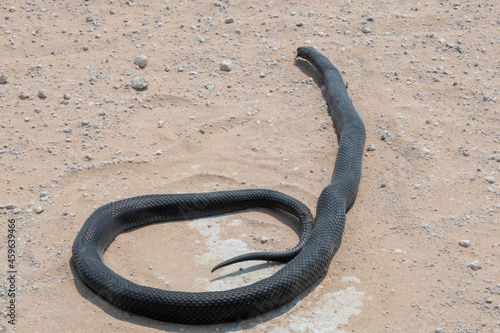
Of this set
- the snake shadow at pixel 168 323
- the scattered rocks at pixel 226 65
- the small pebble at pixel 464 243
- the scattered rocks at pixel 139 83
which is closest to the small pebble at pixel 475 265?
the small pebble at pixel 464 243

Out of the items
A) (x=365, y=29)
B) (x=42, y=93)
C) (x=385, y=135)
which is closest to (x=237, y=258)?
(x=385, y=135)

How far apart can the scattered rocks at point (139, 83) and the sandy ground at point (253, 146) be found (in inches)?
→ 3.2

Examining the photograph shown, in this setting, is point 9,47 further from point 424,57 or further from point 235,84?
point 424,57

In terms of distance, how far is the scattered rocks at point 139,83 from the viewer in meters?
6.57

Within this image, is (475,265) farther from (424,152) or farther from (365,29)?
(365,29)

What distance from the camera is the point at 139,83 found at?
6.57 metres

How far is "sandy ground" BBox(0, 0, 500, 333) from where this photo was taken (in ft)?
14.5

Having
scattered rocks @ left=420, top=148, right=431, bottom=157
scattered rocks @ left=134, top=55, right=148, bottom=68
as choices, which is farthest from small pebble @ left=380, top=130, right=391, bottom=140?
scattered rocks @ left=134, top=55, right=148, bottom=68

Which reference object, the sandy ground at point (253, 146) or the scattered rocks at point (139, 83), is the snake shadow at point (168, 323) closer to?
the sandy ground at point (253, 146)

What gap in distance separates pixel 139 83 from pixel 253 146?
1655mm

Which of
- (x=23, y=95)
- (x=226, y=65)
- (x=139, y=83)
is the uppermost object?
(x=226, y=65)

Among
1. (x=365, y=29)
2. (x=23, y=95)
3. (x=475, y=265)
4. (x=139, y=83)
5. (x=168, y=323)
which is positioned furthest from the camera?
(x=365, y=29)

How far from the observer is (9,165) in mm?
5523

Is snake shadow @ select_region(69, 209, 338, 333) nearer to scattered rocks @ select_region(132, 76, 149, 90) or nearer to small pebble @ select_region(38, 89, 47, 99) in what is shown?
small pebble @ select_region(38, 89, 47, 99)
